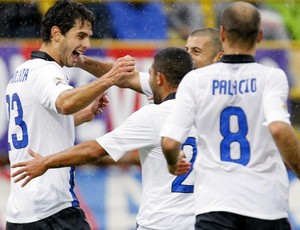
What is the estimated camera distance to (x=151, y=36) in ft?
40.0

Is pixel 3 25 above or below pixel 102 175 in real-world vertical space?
above

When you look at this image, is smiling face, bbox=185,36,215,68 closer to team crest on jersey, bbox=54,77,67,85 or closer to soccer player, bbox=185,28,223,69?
soccer player, bbox=185,28,223,69

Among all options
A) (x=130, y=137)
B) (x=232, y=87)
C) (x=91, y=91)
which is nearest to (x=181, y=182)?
(x=130, y=137)

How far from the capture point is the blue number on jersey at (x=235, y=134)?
5.32 metres

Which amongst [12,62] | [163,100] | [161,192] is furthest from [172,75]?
[12,62]

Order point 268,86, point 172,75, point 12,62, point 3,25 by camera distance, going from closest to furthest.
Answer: point 268,86, point 172,75, point 12,62, point 3,25

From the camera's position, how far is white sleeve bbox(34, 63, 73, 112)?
6.33 metres

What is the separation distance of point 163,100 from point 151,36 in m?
5.99

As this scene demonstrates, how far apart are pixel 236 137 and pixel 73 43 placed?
1.84m

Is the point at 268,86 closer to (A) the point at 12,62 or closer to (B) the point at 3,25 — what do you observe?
(A) the point at 12,62

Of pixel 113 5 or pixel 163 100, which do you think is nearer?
pixel 163 100

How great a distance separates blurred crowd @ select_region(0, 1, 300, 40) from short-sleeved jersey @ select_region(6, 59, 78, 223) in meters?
5.67

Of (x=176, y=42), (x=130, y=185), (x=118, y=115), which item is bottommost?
(x=130, y=185)

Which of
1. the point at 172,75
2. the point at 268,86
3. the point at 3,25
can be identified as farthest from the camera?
the point at 3,25
